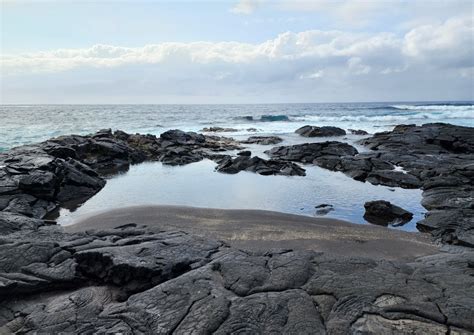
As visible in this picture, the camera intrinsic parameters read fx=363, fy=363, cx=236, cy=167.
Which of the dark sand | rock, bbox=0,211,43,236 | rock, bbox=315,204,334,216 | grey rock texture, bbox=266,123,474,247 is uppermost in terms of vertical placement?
rock, bbox=0,211,43,236

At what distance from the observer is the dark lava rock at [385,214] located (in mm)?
11883

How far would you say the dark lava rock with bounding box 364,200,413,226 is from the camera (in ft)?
39.0

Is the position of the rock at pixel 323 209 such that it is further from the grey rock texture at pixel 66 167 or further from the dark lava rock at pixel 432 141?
the dark lava rock at pixel 432 141

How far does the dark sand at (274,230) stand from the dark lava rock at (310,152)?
13.1 metres

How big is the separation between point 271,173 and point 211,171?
11.2ft

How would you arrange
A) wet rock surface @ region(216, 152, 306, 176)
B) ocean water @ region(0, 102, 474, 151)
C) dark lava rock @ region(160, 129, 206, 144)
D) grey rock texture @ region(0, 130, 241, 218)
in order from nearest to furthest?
grey rock texture @ region(0, 130, 241, 218)
wet rock surface @ region(216, 152, 306, 176)
dark lava rock @ region(160, 129, 206, 144)
ocean water @ region(0, 102, 474, 151)

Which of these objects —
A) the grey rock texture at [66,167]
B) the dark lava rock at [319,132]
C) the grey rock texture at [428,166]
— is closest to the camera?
the grey rock texture at [428,166]

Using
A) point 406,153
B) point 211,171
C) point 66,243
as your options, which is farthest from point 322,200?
point 406,153

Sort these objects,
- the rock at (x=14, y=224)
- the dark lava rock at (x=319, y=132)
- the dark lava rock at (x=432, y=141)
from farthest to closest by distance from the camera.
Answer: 1. the dark lava rock at (x=319, y=132)
2. the dark lava rock at (x=432, y=141)
3. the rock at (x=14, y=224)

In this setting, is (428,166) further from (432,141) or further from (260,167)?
(432,141)

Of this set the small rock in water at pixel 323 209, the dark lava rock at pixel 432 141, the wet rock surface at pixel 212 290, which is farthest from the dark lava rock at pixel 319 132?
the wet rock surface at pixel 212 290

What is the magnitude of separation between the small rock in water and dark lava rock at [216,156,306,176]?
623 cm

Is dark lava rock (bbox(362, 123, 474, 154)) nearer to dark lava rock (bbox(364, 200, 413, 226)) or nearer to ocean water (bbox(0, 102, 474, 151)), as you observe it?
dark lava rock (bbox(364, 200, 413, 226))

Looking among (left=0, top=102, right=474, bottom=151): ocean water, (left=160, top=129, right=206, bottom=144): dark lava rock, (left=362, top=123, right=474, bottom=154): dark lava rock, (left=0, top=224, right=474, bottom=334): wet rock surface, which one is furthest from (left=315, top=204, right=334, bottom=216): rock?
(left=0, top=102, right=474, bottom=151): ocean water
